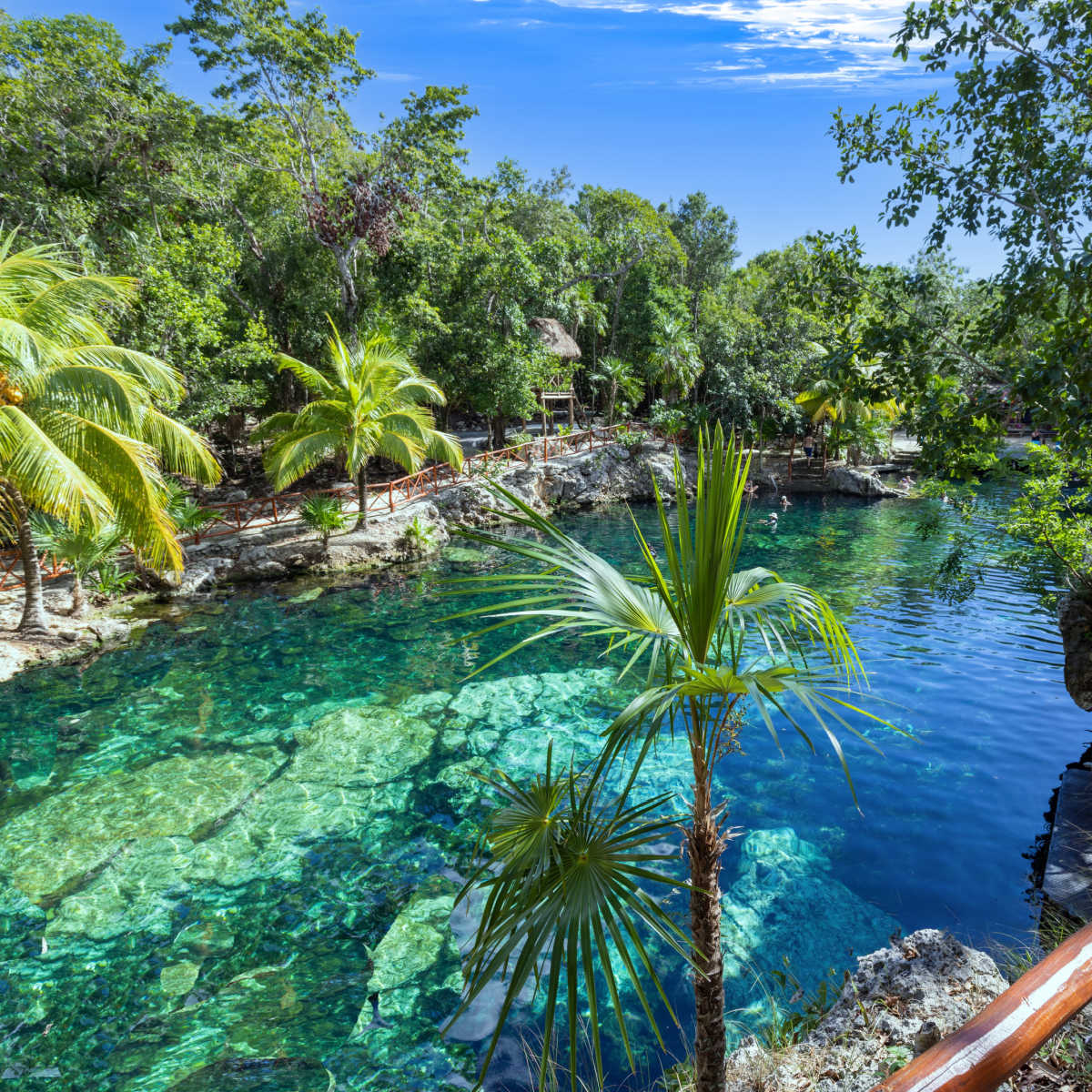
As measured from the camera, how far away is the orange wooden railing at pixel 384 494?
13859mm

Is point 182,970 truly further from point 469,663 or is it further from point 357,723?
point 469,663

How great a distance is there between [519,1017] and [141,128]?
72.1 feet

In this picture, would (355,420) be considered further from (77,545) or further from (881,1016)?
(881,1016)

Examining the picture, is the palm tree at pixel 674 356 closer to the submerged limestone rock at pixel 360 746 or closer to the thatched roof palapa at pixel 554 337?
the thatched roof palapa at pixel 554 337

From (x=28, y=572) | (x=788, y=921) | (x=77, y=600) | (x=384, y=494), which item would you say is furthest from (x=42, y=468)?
(x=384, y=494)

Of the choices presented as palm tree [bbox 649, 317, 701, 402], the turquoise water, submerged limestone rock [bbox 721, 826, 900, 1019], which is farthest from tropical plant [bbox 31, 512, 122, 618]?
palm tree [bbox 649, 317, 701, 402]

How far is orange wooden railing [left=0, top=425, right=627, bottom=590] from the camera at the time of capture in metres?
13.9

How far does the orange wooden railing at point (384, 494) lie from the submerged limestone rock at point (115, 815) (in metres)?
5.66

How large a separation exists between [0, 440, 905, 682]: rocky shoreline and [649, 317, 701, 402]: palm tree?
3210 millimetres

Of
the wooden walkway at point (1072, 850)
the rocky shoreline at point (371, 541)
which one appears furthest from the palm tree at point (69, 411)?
the wooden walkway at point (1072, 850)

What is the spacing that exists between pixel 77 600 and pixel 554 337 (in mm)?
17491

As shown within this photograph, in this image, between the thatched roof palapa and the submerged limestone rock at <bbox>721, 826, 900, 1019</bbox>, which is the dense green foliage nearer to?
the thatched roof palapa

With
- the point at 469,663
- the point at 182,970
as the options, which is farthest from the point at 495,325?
the point at 182,970

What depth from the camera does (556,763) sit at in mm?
8391
